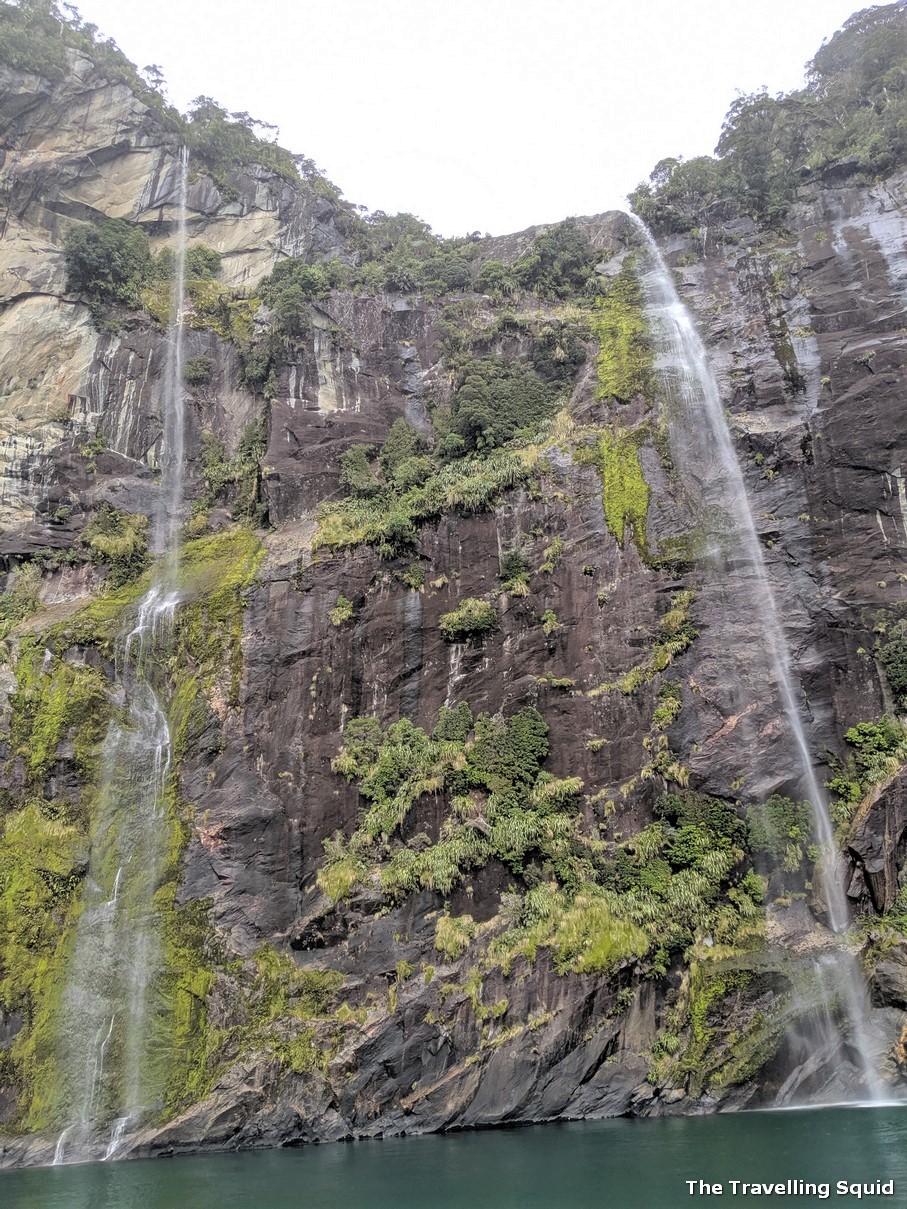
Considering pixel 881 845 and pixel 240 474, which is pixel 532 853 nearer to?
pixel 881 845

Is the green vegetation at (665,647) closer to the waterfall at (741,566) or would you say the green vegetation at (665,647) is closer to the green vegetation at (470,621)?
the waterfall at (741,566)

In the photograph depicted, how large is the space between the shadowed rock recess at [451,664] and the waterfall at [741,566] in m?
0.35

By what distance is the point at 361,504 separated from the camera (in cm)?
2877

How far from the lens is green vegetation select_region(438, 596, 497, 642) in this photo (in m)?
24.5

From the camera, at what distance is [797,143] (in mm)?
35125

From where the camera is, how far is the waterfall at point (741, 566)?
17.5m

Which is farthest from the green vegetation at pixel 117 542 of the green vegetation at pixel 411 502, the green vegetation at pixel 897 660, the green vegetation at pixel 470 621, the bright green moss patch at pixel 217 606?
the green vegetation at pixel 897 660

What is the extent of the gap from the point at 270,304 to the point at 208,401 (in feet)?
19.1

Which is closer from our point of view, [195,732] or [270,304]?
[195,732]

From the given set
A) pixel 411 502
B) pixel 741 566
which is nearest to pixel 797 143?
pixel 741 566

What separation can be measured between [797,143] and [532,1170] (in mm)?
39498

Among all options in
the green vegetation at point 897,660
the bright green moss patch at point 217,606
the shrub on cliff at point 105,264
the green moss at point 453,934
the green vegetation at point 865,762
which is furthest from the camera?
the shrub on cliff at point 105,264

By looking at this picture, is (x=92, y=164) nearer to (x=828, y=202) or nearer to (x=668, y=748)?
(x=828, y=202)


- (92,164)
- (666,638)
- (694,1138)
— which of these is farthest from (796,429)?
(92,164)
